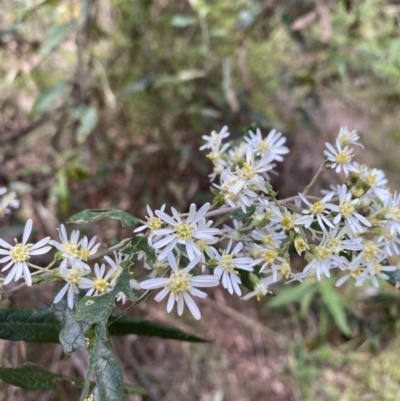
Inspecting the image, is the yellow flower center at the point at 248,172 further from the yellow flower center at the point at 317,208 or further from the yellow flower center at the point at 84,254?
the yellow flower center at the point at 84,254

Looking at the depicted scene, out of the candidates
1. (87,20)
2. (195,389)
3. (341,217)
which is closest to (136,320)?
(341,217)

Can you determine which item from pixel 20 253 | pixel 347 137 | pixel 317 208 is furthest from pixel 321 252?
pixel 20 253

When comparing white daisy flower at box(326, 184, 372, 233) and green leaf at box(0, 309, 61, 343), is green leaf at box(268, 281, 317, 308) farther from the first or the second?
green leaf at box(0, 309, 61, 343)

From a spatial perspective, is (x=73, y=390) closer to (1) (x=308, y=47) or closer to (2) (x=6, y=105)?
(2) (x=6, y=105)

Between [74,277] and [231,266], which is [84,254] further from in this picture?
[231,266]

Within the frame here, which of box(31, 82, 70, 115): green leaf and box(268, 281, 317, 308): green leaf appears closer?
box(31, 82, 70, 115): green leaf

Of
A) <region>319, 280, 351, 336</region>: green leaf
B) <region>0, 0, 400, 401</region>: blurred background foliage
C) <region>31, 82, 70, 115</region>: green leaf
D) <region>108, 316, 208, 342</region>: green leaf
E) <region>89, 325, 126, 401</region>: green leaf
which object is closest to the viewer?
<region>89, 325, 126, 401</region>: green leaf

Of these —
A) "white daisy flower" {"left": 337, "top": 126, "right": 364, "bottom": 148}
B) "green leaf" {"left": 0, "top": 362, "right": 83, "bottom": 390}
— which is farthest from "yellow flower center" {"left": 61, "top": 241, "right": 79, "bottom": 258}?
"white daisy flower" {"left": 337, "top": 126, "right": 364, "bottom": 148}

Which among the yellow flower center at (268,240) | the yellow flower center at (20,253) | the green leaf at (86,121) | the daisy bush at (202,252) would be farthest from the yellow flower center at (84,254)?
the green leaf at (86,121)
